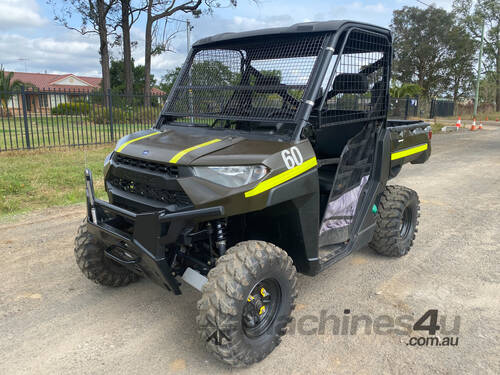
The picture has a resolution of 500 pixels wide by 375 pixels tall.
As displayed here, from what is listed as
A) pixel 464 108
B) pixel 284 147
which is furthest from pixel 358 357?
pixel 464 108

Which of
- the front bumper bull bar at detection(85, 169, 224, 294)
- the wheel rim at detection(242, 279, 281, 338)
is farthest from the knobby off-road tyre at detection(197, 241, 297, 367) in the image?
the front bumper bull bar at detection(85, 169, 224, 294)

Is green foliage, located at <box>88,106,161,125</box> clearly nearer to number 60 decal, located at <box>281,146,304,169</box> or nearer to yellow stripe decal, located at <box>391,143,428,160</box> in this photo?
yellow stripe decal, located at <box>391,143,428,160</box>

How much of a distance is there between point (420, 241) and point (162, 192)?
11.1 feet

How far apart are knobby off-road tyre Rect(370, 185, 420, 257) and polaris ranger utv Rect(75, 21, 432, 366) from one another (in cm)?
17

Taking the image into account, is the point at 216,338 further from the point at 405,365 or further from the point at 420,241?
the point at 420,241

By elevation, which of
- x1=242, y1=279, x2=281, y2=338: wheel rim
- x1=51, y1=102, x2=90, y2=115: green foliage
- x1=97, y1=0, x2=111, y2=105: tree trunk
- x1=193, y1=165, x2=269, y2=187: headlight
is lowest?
x1=242, y1=279, x2=281, y2=338: wheel rim

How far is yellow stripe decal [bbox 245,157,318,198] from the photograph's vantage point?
250 centimetres

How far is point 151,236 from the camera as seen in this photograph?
8.15 ft

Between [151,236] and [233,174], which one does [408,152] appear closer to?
[233,174]

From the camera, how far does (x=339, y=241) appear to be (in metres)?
3.46

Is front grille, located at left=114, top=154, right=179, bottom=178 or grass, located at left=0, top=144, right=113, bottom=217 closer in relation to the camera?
front grille, located at left=114, top=154, right=179, bottom=178

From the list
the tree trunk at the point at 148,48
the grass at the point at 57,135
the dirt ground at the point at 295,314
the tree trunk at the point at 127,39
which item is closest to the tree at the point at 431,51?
the tree trunk at the point at 148,48

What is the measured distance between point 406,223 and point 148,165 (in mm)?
3018

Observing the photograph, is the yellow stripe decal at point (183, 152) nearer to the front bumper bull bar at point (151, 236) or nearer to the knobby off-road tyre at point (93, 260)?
the front bumper bull bar at point (151, 236)
